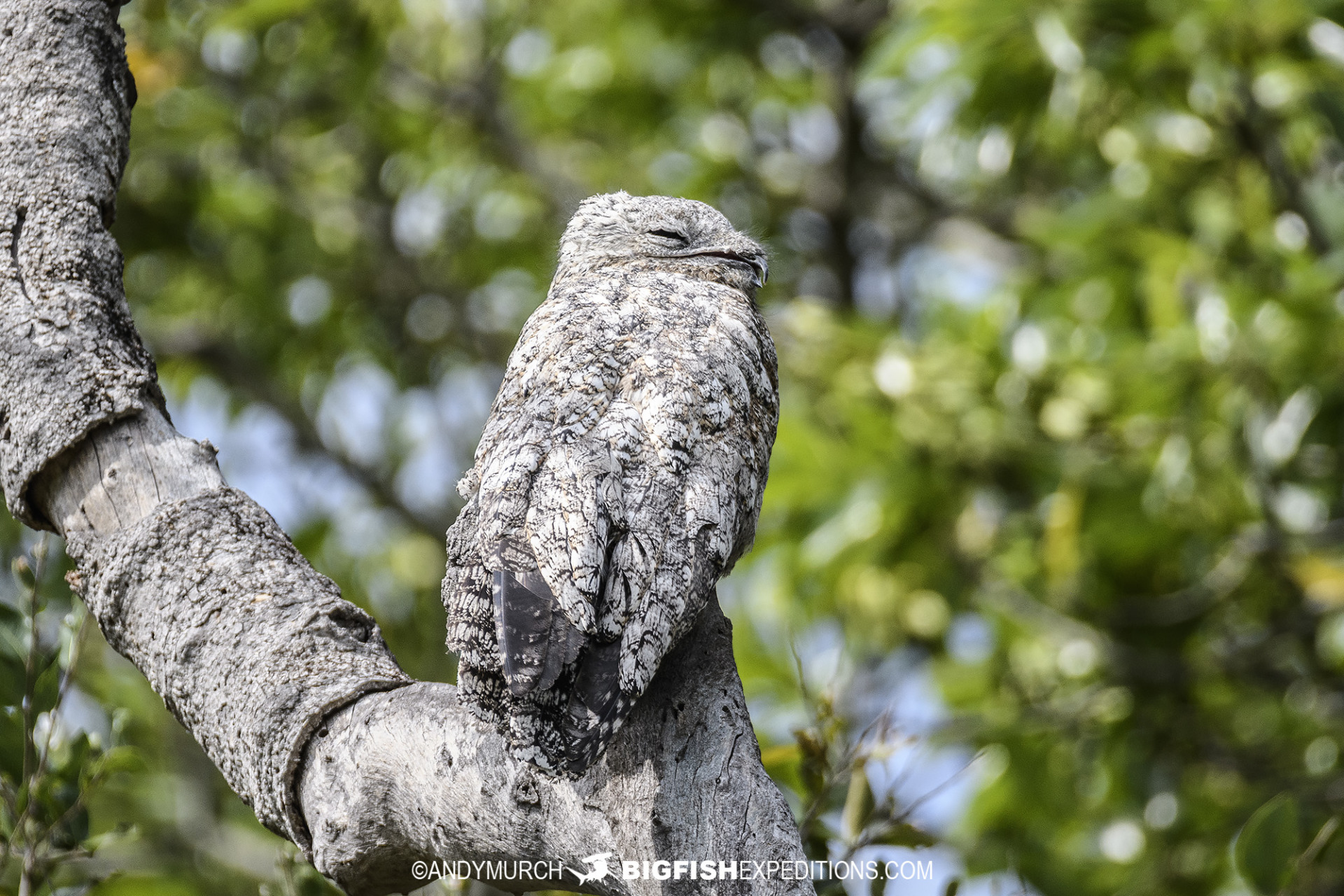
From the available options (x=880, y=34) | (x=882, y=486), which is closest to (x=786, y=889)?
(x=882, y=486)

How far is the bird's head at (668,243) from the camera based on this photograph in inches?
111

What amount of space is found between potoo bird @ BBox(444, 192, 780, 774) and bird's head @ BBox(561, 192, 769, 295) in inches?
13.7

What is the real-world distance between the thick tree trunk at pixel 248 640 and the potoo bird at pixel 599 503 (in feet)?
0.55

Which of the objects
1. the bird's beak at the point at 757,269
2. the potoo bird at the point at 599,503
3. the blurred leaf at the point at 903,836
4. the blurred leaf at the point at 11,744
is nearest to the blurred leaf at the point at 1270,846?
the blurred leaf at the point at 903,836

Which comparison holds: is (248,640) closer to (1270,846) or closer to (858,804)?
(858,804)

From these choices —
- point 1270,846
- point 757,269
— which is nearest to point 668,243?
point 757,269

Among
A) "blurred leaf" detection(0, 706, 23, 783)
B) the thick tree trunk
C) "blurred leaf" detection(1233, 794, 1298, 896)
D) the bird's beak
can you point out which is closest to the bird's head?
the bird's beak

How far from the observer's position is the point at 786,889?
1650 mm

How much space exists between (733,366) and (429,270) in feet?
19.6

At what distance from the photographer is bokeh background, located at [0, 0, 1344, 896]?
424 centimetres

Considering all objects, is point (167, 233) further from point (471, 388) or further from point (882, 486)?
point (882, 486)

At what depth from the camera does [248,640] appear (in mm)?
2109

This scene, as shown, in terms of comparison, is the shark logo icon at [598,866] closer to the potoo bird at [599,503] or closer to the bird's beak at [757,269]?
the potoo bird at [599,503]

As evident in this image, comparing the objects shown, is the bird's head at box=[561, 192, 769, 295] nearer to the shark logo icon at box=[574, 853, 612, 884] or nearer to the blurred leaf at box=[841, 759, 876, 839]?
the blurred leaf at box=[841, 759, 876, 839]
